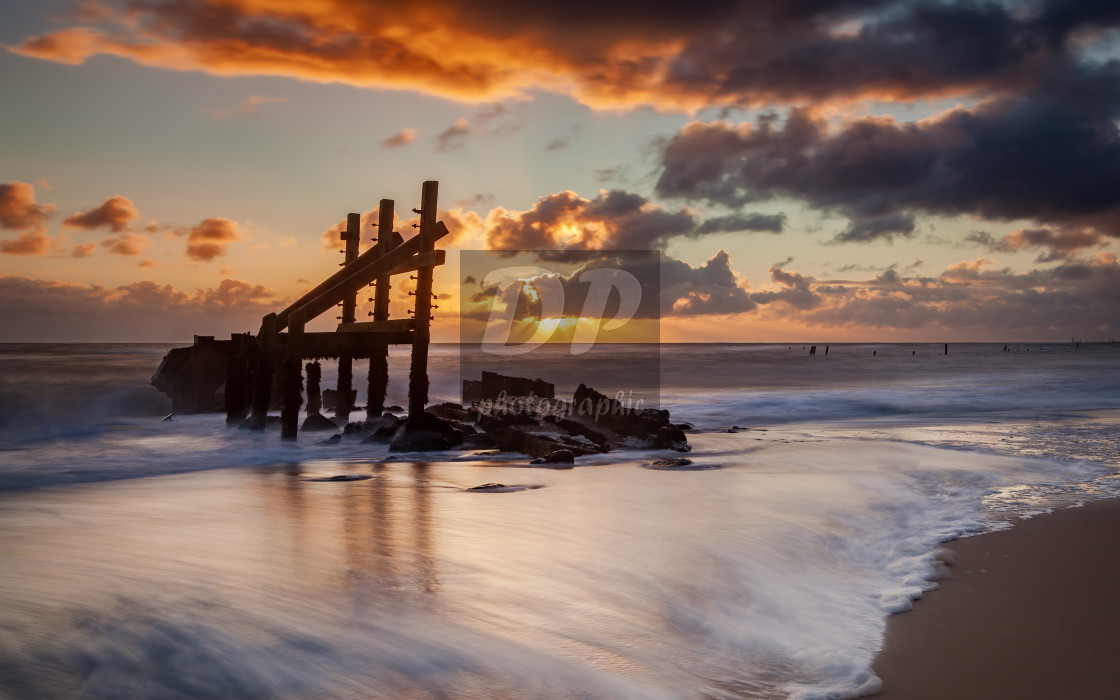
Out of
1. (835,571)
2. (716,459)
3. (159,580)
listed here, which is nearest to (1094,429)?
(716,459)

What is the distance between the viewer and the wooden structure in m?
12.9

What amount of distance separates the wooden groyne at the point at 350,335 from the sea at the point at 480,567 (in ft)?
6.98

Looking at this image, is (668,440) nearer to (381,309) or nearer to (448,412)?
(448,412)

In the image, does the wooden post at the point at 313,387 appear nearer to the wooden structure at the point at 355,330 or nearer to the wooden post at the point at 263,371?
the wooden structure at the point at 355,330

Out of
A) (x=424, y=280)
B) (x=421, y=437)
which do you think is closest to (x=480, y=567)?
(x=421, y=437)

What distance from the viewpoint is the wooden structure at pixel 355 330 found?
12883 mm

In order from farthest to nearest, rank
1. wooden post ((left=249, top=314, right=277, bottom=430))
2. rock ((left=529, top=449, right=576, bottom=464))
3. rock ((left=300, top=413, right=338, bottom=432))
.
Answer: rock ((left=300, top=413, right=338, bottom=432))
wooden post ((left=249, top=314, right=277, bottom=430))
rock ((left=529, top=449, right=576, bottom=464))

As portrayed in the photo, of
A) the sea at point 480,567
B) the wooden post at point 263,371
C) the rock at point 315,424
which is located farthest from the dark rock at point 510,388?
the sea at point 480,567

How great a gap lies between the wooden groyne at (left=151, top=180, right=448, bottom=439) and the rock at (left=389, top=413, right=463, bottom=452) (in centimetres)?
16

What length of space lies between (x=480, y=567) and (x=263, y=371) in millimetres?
11702

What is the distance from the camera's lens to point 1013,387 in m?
32.6

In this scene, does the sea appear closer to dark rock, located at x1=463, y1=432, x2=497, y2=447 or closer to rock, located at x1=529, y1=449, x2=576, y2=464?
rock, located at x1=529, y1=449, x2=576, y2=464

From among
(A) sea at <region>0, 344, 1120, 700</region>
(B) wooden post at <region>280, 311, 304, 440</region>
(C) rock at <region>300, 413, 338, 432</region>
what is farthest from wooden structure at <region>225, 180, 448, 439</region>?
(A) sea at <region>0, 344, 1120, 700</region>

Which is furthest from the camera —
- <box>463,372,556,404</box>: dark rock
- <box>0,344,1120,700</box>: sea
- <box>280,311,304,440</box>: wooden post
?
<box>463,372,556,404</box>: dark rock
